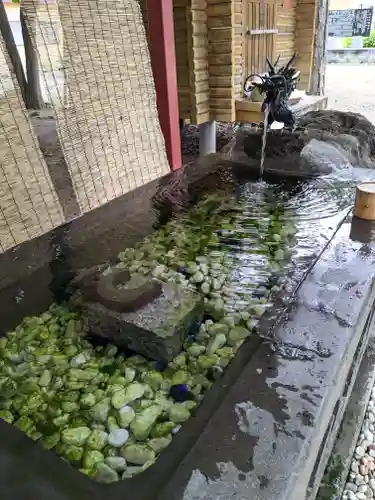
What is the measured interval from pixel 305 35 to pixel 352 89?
18.9 ft

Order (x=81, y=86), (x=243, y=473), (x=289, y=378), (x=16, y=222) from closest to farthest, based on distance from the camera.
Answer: (x=243, y=473), (x=289, y=378), (x=16, y=222), (x=81, y=86)

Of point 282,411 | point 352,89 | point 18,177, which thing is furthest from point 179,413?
point 352,89

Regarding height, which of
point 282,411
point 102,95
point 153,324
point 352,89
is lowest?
point 352,89

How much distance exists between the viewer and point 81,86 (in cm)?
297

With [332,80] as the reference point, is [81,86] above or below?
above

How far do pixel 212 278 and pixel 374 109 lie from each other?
866 cm

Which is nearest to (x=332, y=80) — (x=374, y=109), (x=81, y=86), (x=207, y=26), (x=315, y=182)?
(x=374, y=109)

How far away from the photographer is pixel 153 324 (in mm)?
1805

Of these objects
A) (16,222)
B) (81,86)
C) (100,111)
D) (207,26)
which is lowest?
(16,222)

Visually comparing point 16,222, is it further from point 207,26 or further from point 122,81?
point 207,26

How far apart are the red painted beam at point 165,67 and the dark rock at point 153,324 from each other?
249 centimetres

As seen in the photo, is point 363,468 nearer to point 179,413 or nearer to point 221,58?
point 179,413

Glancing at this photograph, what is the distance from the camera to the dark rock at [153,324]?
5.84 ft

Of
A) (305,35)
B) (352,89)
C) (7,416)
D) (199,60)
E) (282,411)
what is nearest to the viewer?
(282,411)
